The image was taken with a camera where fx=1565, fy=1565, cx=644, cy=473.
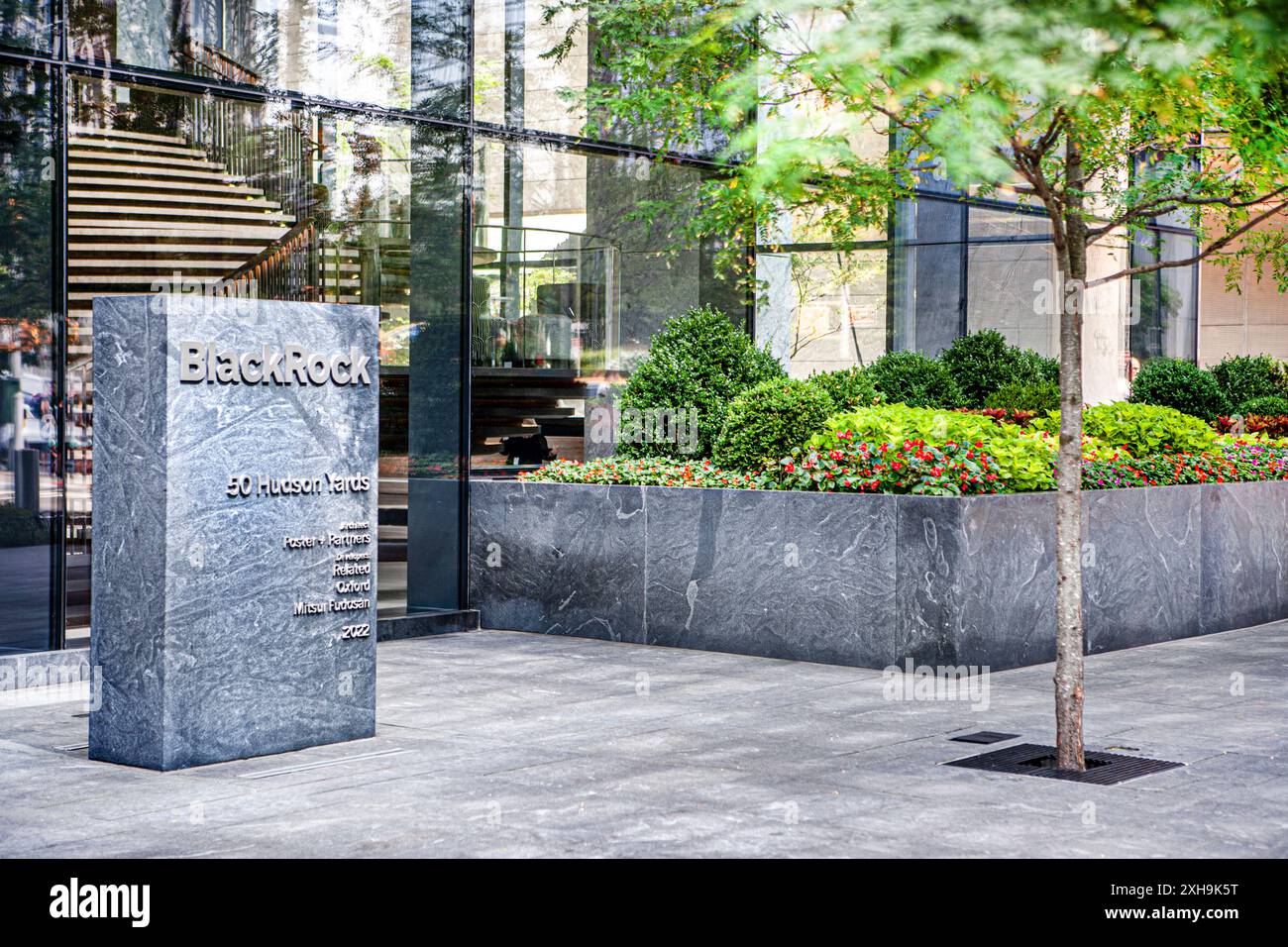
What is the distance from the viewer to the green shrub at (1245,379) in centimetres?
2325

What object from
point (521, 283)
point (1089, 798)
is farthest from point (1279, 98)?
point (521, 283)

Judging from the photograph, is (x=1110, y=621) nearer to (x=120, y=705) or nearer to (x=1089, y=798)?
(x=1089, y=798)

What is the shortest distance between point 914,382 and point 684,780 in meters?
11.3

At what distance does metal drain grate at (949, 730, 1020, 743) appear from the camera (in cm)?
891

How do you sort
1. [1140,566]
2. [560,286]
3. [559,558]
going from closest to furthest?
[1140,566] < [559,558] < [560,286]

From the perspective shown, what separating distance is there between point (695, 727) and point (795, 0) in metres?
4.23

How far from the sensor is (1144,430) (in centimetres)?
1455

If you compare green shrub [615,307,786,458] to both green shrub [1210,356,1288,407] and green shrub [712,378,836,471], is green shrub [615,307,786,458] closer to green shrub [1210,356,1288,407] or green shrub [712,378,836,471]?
green shrub [712,378,836,471]

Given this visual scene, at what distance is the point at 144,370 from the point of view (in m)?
8.10

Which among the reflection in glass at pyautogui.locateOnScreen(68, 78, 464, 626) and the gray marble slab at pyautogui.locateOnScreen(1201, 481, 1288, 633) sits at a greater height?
the reflection in glass at pyautogui.locateOnScreen(68, 78, 464, 626)

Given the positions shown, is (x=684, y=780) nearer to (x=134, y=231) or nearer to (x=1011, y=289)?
(x=134, y=231)

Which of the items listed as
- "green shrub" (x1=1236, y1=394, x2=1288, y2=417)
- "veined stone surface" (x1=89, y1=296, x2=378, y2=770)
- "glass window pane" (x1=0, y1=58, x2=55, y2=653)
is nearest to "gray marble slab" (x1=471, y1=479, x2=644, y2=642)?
"glass window pane" (x1=0, y1=58, x2=55, y2=653)

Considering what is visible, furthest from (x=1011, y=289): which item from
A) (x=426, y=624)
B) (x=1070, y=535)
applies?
(x=1070, y=535)

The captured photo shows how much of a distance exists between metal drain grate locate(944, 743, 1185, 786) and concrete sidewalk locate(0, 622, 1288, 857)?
150mm
